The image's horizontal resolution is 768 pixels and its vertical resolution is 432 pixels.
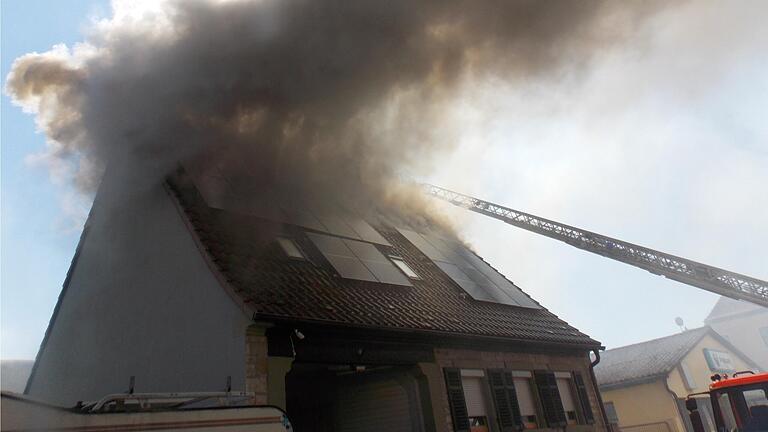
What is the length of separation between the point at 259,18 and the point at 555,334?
9181mm

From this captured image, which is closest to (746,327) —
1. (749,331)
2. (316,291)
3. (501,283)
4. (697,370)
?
(749,331)

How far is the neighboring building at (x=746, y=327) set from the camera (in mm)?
43625

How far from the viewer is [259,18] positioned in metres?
10.4

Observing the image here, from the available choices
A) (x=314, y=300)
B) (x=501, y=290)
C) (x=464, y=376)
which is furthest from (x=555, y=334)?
(x=314, y=300)

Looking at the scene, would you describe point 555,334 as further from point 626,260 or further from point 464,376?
point 626,260

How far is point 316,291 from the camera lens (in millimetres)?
7609

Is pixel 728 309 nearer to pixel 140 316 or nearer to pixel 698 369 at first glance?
Answer: pixel 698 369

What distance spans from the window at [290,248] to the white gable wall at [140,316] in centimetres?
167

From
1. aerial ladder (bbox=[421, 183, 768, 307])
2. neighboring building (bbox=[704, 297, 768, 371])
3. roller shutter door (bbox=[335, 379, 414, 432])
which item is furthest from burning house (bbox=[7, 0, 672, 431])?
neighboring building (bbox=[704, 297, 768, 371])

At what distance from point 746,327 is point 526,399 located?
4625 centimetres

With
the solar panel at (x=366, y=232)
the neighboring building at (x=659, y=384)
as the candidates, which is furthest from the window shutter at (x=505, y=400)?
the neighboring building at (x=659, y=384)

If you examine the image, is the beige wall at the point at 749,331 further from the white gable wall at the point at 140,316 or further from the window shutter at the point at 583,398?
the white gable wall at the point at 140,316

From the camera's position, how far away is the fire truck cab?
6.17 m

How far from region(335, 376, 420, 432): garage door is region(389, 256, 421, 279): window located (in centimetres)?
258
